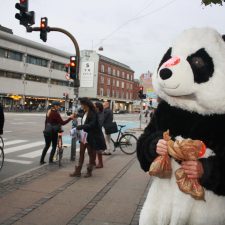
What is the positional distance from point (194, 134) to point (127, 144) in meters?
10.2

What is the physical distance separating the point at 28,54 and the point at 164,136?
180ft

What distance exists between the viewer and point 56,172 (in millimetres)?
8242

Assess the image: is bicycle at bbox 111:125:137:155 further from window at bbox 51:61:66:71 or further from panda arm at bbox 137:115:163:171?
window at bbox 51:61:66:71

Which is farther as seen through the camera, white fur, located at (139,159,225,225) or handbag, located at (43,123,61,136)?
handbag, located at (43,123,61,136)

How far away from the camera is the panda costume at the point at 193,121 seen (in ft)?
7.14

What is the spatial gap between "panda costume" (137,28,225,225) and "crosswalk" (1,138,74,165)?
7749 millimetres

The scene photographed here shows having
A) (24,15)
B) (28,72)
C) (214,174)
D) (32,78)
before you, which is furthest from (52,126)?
(32,78)

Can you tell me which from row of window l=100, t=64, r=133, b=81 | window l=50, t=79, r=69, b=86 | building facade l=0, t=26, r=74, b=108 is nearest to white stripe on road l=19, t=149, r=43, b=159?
building facade l=0, t=26, r=74, b=108

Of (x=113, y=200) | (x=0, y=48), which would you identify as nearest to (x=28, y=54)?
(x=0, y=48)

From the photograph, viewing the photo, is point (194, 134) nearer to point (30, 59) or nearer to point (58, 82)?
point (30, 59)

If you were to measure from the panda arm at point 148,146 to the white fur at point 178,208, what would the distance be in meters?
0.14

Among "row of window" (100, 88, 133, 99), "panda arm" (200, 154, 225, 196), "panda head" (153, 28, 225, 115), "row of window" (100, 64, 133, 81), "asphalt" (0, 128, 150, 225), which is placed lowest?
"asphalt" (0, 128, 150, 225)

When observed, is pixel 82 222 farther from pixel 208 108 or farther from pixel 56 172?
pixel 56 172

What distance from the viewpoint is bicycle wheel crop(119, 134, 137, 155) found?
39.7 ft
